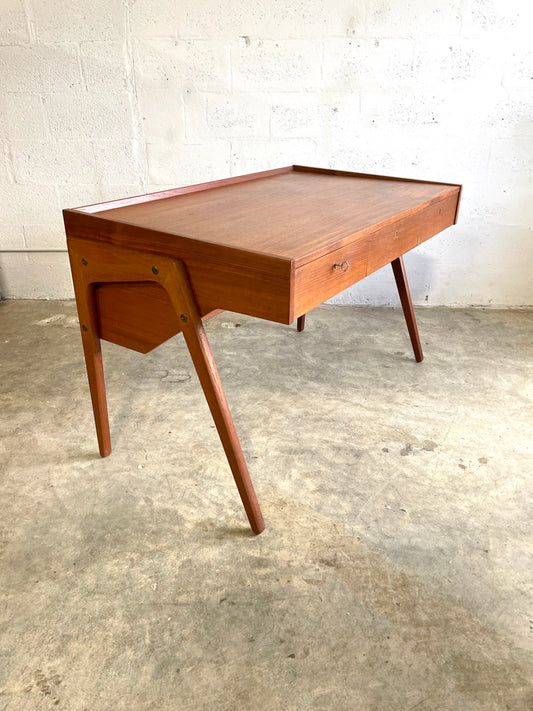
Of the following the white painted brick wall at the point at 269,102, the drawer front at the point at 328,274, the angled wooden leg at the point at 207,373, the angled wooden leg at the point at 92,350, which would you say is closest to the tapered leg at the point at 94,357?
the angled wooden leg at the point at 92,350

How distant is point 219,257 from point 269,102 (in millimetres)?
1710

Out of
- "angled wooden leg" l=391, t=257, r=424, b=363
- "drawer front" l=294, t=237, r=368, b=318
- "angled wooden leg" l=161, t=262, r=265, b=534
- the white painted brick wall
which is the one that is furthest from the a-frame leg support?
the white painted brick wall

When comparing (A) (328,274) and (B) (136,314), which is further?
(B) (136,314)

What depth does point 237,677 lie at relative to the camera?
1068 mm

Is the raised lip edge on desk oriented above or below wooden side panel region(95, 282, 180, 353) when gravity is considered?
above

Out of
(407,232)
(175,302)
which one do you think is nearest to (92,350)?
(175,302)

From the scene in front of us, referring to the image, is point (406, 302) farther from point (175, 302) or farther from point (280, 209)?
point (175, 302)

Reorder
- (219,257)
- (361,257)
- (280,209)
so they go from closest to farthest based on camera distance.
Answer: (219,257)
(361,257)
(280,209)

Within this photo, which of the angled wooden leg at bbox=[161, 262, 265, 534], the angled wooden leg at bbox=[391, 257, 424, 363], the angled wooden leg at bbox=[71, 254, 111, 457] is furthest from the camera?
the angled wooden leg at bbox=[391, 257, 424, 363]

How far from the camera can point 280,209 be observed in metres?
Result: 1.55

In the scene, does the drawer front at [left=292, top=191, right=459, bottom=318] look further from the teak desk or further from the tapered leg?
the tapered leg

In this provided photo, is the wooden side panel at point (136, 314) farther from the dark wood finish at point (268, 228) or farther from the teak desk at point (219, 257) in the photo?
the dark wood finish at point (268, 228)

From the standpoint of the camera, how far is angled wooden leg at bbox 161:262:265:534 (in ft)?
4.07

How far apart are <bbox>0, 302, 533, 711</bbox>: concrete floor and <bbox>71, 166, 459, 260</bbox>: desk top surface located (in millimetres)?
713
